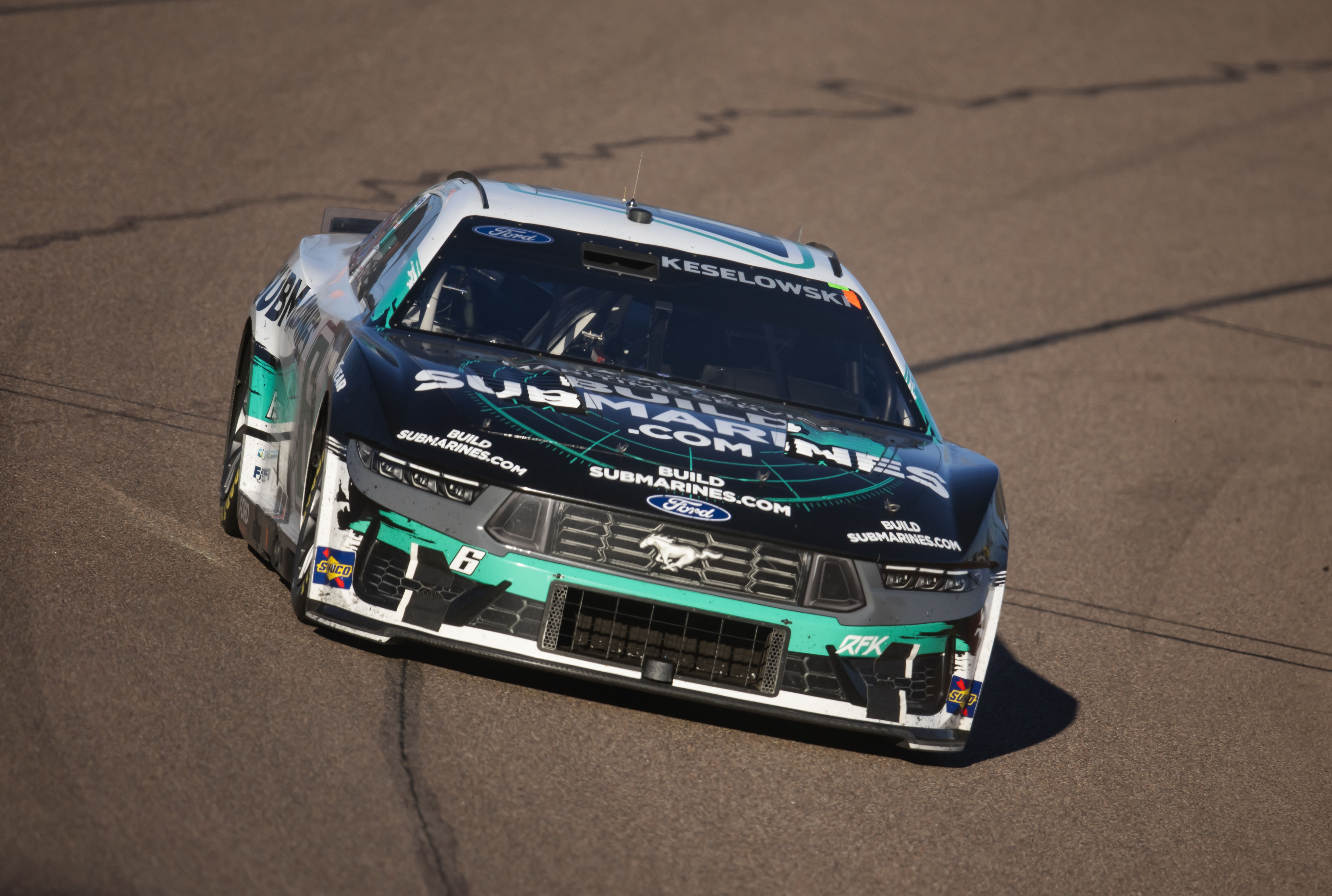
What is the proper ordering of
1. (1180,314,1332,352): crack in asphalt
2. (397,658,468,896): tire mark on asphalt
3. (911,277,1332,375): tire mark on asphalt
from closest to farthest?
(397,658,468,896): tire mark on asphalt
(911,277,1332,375): tire mark on asphalt
(1180,314,1332,352): crack in asphalt

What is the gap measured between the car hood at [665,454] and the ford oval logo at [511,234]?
0.71m

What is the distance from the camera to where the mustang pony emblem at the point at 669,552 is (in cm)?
485

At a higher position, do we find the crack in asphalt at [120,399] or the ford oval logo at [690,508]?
the ford oval logo at [690,508]

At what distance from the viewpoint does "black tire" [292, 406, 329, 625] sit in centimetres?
499

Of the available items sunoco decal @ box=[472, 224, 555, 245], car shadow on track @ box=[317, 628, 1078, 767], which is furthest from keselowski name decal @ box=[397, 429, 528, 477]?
sunoco decal @ box=[472, 224, 555, 245]

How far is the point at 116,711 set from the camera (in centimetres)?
449

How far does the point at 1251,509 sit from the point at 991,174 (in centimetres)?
683

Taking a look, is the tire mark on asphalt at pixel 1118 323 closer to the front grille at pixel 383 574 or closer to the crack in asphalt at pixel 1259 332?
the crack in asphalt at pixel 1259 332

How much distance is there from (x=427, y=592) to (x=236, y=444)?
6.24ft

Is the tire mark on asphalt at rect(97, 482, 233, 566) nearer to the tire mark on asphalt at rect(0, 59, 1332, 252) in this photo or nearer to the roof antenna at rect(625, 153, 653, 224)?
the roof antenna at rect(625, 153, 653, 224)

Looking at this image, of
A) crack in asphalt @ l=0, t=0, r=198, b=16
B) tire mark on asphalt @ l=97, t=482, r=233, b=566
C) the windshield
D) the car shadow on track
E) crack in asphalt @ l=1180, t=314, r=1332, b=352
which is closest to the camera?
the car shadow on track

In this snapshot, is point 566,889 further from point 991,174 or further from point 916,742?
point 991,174

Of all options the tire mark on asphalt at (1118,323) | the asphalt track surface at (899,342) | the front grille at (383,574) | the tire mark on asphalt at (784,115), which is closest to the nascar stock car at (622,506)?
the front grille at (383,574)

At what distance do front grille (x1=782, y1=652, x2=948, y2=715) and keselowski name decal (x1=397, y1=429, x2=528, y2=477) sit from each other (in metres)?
0.99
